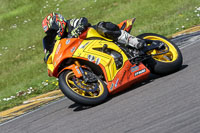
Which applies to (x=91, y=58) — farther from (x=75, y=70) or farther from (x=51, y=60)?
(x=51, y=60)

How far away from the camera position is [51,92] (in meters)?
8.79

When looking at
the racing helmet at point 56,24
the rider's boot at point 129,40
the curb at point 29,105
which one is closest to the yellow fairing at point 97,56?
the rider's boot at point 129,40

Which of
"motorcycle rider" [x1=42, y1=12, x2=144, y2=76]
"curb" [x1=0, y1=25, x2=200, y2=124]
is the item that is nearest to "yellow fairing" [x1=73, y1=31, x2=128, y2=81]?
"motorcycle rider" [x1=42, y1=12, x2=144, y2=76]

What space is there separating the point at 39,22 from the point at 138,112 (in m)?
16.0

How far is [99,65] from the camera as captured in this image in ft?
20.4

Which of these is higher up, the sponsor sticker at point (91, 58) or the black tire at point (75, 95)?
the sponsor sticker at point (91, 58)

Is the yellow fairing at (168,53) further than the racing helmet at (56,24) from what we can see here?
Yes

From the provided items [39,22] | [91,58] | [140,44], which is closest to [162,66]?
[140,44]

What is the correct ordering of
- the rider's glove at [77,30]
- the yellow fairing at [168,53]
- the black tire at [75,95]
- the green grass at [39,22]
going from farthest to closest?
the green grass at [39,22], the yellow fairing at [168,53], the rider's glove at [77,30], the black tire at [75,95]

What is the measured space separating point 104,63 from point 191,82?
1.51 meters

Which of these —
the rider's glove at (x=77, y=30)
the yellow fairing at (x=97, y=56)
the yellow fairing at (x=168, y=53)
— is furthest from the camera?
the yellow fairing at (x=168, y=53)

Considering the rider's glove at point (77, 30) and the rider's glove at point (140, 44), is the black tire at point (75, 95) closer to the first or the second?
the rider's glove at point (77, 30)

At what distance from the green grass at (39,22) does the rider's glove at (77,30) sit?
3070 mm

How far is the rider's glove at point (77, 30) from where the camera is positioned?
21.0 feet
